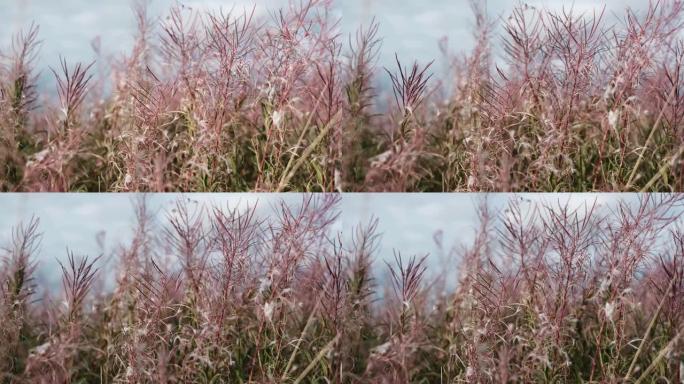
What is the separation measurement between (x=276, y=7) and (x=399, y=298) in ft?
3.81

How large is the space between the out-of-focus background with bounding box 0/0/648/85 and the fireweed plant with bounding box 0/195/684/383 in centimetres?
62

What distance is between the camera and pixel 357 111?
303 centimetres

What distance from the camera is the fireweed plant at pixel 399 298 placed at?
3.03 meters

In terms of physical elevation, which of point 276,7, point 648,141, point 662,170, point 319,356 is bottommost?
point 319,356

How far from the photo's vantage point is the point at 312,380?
9.91 feet

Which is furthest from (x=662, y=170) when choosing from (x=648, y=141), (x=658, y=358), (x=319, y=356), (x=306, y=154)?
(x=319, y=356)

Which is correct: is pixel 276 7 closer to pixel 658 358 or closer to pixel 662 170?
pixel 662 170

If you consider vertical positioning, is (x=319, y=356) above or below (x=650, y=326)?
below

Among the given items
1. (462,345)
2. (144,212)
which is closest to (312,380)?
(462,345)

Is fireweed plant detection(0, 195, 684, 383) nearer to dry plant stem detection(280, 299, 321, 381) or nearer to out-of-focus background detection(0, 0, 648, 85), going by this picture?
dry plant stem detection(280, 299, 321, 381)

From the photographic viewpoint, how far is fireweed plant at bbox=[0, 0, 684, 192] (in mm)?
3039

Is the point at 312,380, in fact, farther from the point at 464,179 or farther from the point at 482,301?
the point at 464,179

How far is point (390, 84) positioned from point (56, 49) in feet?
4.12

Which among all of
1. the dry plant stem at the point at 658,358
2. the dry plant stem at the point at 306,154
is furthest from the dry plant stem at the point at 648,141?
the dry plant stem at the point at 306,154
